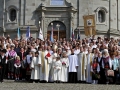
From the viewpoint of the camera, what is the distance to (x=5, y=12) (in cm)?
4400

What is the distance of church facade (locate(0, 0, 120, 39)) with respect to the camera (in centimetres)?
4247

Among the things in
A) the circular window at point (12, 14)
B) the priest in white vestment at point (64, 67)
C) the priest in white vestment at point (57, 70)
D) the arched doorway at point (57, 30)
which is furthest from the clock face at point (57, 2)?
the priest in white vestment at point (57, 70)

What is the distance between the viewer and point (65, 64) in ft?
65.6

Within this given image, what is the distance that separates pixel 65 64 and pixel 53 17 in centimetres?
2323

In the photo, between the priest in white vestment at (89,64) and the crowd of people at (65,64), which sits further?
the priest in white vestment at (89,64)

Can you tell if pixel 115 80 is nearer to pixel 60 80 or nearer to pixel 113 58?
pixel 113 58

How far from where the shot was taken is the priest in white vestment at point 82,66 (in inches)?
787

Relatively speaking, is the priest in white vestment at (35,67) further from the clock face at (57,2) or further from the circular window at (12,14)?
the circular window at (12,14)

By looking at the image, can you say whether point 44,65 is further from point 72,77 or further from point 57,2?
point 57,2

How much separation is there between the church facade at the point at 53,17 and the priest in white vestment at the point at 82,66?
72.3 feet

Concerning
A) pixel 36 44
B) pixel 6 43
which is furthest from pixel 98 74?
pixel 6 43

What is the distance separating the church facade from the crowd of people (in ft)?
70.6

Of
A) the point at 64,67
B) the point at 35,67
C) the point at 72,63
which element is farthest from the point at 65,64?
the point at 35,67

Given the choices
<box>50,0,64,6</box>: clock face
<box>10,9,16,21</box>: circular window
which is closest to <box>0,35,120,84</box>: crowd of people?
<box>50,0,64,6</box>: clock face
